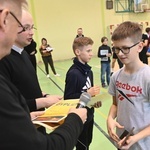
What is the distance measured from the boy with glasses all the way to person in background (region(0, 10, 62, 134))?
0.47 m

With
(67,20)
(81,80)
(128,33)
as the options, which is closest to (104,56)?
(81,80)

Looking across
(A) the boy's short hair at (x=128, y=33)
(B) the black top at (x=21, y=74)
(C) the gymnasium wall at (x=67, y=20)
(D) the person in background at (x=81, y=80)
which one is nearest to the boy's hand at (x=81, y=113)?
(B) the black top at (x=21, y=74)

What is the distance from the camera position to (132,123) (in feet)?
5.16

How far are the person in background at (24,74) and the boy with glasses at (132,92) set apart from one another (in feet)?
1.54

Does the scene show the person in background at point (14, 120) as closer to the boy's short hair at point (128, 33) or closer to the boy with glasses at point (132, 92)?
the boy with glasses at point (132, 92)

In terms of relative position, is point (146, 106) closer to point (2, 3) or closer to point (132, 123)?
point (132, 123)

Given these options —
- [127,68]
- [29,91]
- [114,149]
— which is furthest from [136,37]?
[114,149]

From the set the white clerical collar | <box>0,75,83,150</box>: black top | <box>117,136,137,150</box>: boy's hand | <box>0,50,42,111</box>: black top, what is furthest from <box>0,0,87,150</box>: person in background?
the white clerical collar

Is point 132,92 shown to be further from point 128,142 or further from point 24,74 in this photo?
point 24,74

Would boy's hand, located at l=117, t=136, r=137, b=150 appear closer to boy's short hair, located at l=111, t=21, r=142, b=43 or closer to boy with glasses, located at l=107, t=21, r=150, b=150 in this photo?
boy with glasses, located at l=107, t=21, r=150, b=150

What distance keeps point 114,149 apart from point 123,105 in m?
1.38

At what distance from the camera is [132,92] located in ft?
5.17

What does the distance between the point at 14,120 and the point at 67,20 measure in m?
11.9

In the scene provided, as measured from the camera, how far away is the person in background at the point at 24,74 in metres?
1.54
